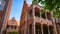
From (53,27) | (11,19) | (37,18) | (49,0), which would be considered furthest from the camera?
(11,19)

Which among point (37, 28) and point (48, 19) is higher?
point (48, 19)

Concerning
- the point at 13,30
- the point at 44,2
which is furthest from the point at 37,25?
the point at 44,2

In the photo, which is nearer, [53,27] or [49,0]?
[49,0]

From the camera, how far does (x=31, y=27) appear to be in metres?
20.0

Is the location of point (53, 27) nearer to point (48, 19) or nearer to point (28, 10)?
point (48, 19)

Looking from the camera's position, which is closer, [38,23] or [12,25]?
[38,23]

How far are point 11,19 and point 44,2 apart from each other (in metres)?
17.8

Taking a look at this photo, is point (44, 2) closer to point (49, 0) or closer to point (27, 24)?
point (49, 0)

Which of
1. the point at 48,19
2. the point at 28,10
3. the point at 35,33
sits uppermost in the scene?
the point at 28,10

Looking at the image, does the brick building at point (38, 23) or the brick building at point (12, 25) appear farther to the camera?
the brick building at point (12, 25)

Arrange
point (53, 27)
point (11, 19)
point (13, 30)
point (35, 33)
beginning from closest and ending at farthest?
point (35, 33), point (53, 27), point (13, 30), point (11, 19)

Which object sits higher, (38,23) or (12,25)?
(38,23)

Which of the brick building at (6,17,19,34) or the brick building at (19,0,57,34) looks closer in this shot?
the brick building at (19,0,57,34)

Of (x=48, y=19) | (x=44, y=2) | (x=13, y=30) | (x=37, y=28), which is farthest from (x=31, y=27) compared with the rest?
(x=44, y=2)
